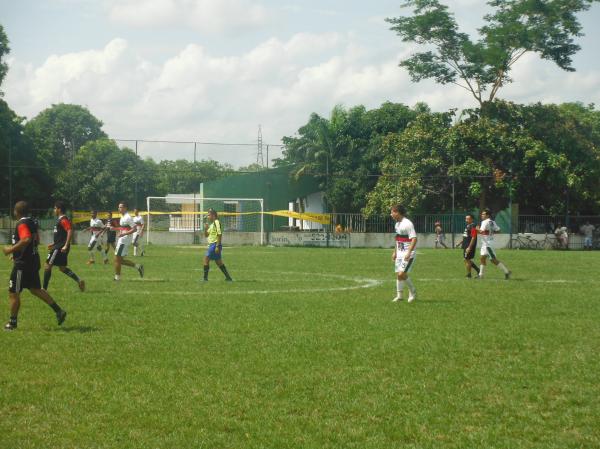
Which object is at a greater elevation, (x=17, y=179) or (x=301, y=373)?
(x=17, y=179)

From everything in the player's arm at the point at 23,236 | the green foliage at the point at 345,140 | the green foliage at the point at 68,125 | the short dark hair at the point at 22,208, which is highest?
the green foliage at the point at 68,125

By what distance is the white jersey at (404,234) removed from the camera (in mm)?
15188

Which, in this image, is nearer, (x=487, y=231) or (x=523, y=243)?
(x=487, y=231)

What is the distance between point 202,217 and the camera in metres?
47.6

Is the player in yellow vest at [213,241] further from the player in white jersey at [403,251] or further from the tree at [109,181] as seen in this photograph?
the tree at [109,181]

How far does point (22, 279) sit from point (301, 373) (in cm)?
511

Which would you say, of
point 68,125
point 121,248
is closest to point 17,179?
point 121,248

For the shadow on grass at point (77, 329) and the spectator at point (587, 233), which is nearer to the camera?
the shadow on grass at point (77, 329)

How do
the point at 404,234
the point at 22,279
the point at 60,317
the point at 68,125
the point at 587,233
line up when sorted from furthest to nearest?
1. the point at 68,125
2. the point at 587,233
3. the point at 404,234
4. the point at 60,317
5. the point at 22,279

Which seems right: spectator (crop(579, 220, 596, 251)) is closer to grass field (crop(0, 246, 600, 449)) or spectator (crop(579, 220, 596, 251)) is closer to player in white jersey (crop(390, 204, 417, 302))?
grass field (crop(0, 246, 600, 449))

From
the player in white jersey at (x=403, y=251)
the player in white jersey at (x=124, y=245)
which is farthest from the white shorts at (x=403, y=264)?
the player in white jersey at (x=124, y=245)

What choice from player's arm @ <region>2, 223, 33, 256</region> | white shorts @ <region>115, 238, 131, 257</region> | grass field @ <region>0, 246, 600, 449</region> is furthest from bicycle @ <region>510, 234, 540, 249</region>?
player's arm @ <region>2, 223, 33, 256</region>

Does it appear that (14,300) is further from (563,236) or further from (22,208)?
(563,236)

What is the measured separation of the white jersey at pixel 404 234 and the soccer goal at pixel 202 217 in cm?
3064
